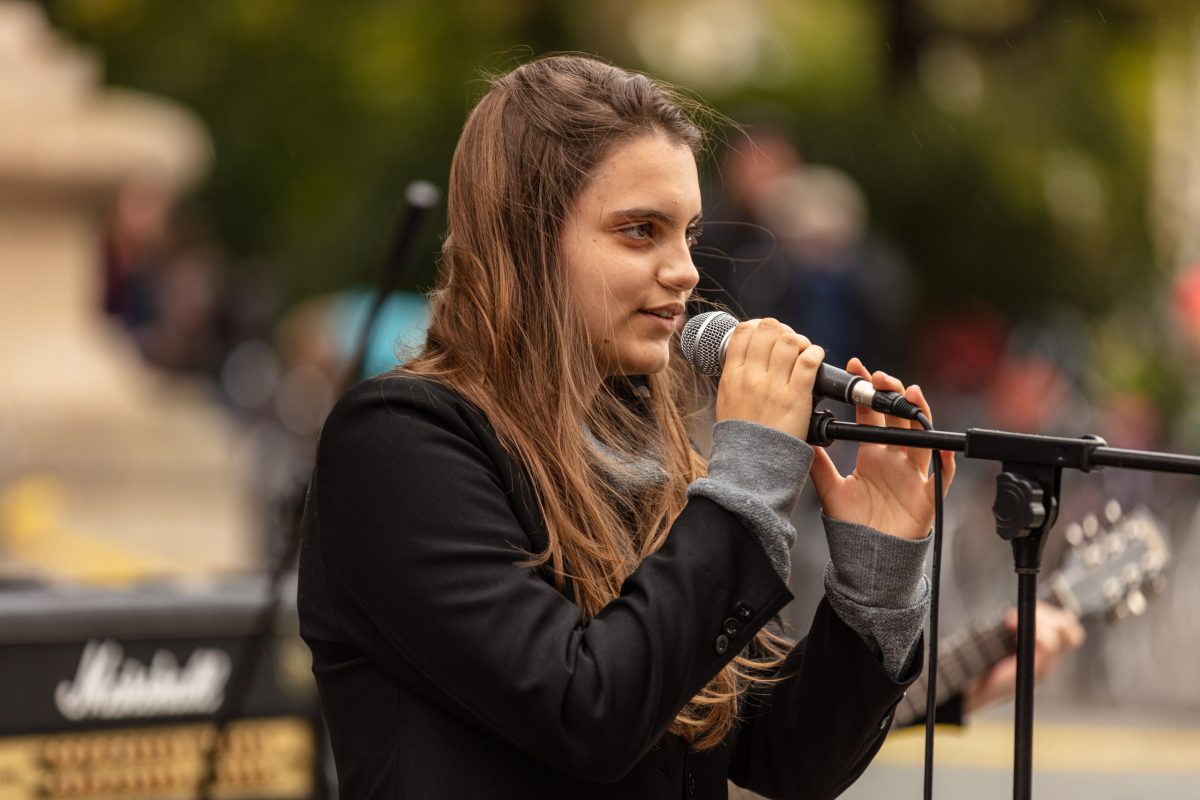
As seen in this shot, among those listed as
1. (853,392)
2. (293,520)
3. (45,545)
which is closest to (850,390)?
(853,392)

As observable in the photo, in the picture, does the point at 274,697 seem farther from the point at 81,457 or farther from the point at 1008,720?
the point at 1008,720

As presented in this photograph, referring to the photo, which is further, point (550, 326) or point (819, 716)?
point (819, 716)

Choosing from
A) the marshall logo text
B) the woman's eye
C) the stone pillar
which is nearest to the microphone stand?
the woman's eye

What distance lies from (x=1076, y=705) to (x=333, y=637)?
7.37 meters

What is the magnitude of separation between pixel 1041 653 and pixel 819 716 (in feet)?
2.83

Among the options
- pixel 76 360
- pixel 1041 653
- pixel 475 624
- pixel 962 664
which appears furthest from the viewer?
pixel 76 360

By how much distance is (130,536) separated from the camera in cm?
862

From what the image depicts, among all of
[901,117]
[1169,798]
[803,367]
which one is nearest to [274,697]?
[803,367]

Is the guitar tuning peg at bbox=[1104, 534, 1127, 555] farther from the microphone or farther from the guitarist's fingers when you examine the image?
the microphone

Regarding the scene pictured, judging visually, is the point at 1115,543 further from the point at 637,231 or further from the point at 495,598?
the point at 495,598

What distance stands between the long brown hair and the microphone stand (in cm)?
31

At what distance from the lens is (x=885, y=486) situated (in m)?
2.49

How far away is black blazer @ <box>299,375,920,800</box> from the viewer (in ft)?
7.14

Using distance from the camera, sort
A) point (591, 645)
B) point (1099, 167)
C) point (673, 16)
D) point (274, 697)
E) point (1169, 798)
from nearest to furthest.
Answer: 1. point (591, 645)
2. point (274, 697)
3. point (1169, 798)
4. point (1099, 167)
5. point (673, 16)
